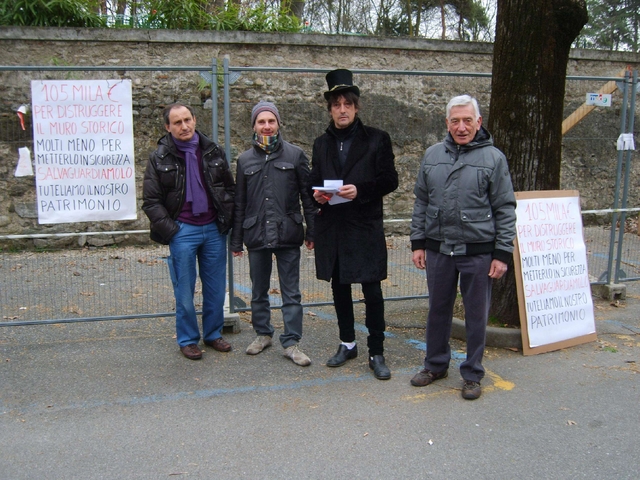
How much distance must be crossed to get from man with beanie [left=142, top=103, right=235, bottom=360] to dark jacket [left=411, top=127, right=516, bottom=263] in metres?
1.71

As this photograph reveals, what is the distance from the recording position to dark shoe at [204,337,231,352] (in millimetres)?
4887

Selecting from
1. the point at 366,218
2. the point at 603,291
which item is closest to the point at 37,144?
the point at 366,218

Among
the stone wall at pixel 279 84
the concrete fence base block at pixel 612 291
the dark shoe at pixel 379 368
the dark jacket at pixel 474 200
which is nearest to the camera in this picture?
the dark jacket at pixel 474 200

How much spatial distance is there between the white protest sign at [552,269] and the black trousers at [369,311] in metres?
1.27

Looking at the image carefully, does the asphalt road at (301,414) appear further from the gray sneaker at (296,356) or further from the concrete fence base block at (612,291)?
the concrete fence base block at (612,291)

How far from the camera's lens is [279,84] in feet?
31.9

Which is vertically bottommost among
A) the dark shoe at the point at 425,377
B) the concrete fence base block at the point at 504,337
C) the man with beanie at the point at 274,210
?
the dark shoe at the point at 425,377

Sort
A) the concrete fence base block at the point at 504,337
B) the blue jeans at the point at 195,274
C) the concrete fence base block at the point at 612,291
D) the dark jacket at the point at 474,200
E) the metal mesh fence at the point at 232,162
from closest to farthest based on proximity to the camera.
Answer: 1. the dark jacket at the point at 474,200
2. the blue jeans at the point at 195,274
3. the concrete fence base block at the point at 504,337
4. the metal mesh fence at the point at 232,162
5. the concrete fence base block at the point at 612,291

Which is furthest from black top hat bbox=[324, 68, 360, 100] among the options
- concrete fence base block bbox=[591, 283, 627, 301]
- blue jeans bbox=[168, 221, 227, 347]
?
concrete fence base block bbox=[591, 283, 627, 301]

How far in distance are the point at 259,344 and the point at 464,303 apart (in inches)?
68.5

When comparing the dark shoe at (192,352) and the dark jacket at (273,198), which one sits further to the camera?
the dark shoe at (192,352)

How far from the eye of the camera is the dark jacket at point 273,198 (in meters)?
4.60

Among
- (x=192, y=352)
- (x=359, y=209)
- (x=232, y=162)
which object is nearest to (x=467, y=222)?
(x=359, y=209)

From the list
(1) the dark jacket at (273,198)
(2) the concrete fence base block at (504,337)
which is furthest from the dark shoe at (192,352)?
(2) the concrete fence base block at (504,337)
